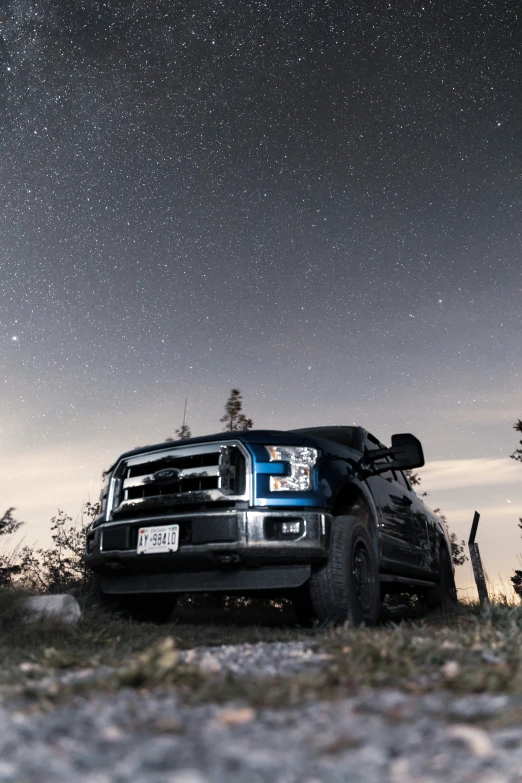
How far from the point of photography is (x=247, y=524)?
191 inches

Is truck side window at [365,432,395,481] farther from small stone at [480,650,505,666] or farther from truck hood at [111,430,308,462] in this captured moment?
small stone at [480,650,505,666]

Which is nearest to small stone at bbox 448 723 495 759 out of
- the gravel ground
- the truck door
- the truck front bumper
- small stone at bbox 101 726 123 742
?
the gravel ground

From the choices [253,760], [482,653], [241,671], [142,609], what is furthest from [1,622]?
[253,760]

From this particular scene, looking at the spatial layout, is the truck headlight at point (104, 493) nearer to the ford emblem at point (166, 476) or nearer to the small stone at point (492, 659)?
the ford emblem at point (166, 476)

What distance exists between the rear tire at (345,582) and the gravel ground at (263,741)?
9.12 ft

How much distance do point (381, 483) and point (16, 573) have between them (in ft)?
12.6

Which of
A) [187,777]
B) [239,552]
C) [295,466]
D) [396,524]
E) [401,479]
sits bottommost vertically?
[187,777]

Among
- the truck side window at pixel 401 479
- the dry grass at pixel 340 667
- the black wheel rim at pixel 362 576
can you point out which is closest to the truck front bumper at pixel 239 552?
the black wheel rim at pixel 362 576

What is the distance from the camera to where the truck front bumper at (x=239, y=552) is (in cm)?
484

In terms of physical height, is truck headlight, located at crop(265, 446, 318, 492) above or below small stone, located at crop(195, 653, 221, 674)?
above

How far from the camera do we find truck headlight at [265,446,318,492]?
5.02 meters

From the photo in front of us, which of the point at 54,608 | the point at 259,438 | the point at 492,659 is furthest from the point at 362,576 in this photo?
the point at 492,659

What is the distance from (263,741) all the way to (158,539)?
3496 mm

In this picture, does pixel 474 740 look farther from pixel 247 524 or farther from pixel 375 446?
pixel 375 446
